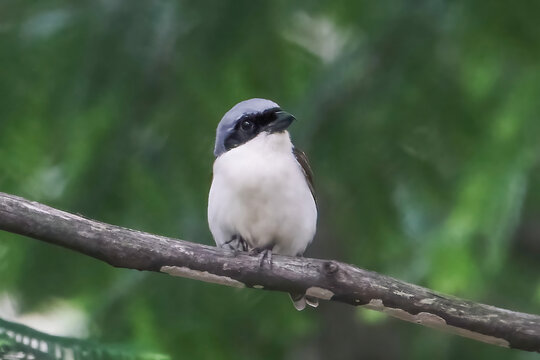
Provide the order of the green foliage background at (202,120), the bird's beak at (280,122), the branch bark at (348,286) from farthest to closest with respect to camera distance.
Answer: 1. the green foliage background at (202,120)
2. the bird's beak at (280,122)
3. the branch bark at (348,286)

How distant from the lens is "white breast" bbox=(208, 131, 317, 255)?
4527mm

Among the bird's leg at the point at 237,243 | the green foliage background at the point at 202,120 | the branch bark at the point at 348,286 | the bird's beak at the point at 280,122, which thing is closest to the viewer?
the branch bark at the point at 348,286

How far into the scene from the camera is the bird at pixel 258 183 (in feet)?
14.9

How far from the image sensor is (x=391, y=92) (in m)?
4.71

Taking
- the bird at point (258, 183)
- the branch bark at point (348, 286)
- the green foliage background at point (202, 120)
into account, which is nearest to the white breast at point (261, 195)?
the bird at point (258, 183)

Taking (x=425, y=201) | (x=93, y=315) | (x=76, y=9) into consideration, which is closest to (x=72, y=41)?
(x=76, y=9)

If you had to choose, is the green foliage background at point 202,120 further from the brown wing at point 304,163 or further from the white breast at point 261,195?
the white breast at point 261,195

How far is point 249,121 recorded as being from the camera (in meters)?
4.63

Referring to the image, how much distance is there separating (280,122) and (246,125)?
0.18 m

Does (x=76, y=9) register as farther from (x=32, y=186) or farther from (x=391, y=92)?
(x=391, y=92)

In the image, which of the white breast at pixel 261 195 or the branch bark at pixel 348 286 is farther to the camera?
the white breast at pixel 261 195

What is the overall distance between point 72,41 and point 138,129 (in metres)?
0.56

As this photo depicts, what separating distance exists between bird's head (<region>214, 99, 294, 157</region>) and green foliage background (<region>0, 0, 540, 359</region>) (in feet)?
0.67

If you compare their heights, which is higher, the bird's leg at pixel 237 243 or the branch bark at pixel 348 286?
the bird's leg at pixel 237 243
